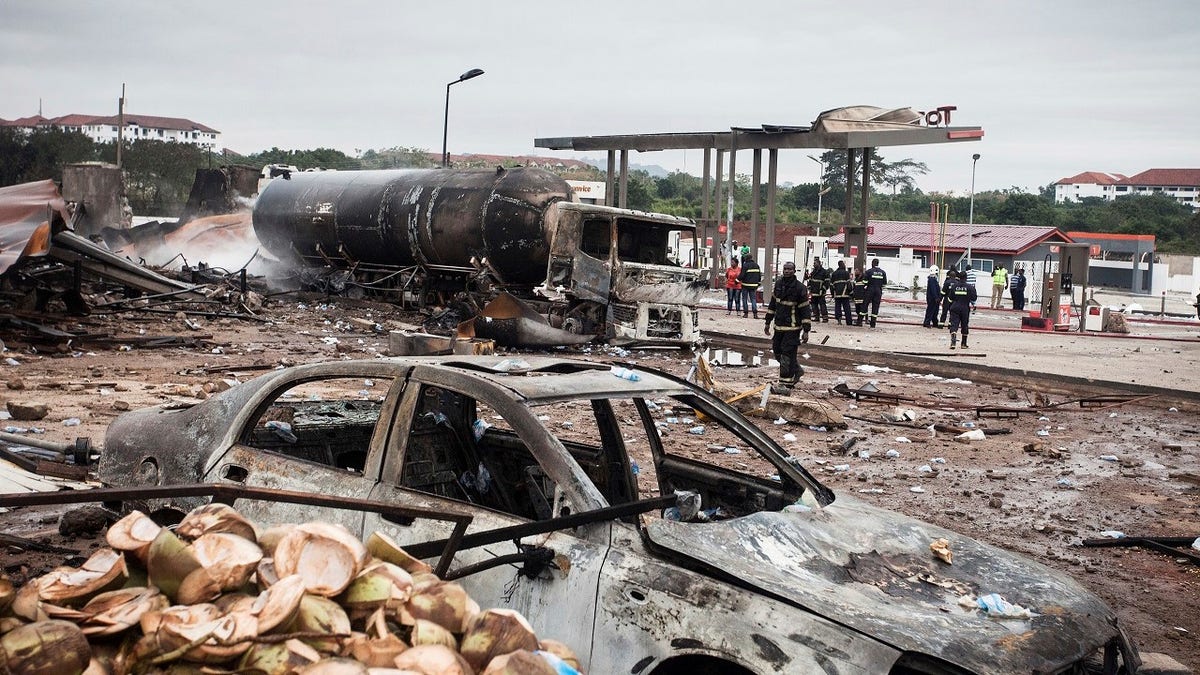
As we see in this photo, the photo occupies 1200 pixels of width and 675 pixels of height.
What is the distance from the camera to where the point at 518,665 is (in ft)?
8.11

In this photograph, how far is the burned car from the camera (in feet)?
10.2

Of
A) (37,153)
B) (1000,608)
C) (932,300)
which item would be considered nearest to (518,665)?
(1000,608)

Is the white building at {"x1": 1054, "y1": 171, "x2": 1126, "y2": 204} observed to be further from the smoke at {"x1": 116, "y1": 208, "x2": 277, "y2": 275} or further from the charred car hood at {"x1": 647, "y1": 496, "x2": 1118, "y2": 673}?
the charred car hood at {"x1": 647, "y1": 496, "x2": 1118, "y2": 673}

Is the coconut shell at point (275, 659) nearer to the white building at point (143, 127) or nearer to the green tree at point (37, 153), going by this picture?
the green tree at point (37, 153)

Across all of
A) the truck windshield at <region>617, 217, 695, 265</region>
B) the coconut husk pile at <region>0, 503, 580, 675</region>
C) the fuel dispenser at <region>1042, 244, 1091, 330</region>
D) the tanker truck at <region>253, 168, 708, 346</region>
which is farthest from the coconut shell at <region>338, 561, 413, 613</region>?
the fuel dispenser at <region>1042, 244, 1091, 330</region>

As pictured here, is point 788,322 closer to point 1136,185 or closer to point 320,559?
point 320,559

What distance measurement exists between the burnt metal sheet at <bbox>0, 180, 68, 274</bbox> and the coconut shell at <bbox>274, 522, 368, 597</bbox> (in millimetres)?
12679

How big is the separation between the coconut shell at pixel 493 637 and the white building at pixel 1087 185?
487 feet

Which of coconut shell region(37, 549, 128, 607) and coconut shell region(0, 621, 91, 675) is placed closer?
coconut shell region(0, 621, 91, 675)

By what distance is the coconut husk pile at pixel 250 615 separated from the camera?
243cm

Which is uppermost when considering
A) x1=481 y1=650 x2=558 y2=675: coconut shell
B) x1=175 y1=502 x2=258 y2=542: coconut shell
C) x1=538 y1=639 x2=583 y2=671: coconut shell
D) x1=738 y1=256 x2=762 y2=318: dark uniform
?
x1=738 y1=256 x2=762 y2=318: dark uniform

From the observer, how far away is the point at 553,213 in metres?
17.4

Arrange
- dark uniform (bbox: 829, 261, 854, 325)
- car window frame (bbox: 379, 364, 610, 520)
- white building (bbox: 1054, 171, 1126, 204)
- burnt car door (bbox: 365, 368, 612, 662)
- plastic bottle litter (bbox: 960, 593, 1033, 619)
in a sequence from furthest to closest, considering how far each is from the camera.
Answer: white building (bbox: 1054, 171, 1126, 204) < dark uniform (bbox: 829, 261, 854, 325) < car window frame (bbox: 379, 364, 610, 520) < plastic bottle litter (bbox: 960, 593, 1033, 619) < burnt car door (bbox: 365, 368, 612, 662)

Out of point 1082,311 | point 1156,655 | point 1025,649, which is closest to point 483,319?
point 1156,655
